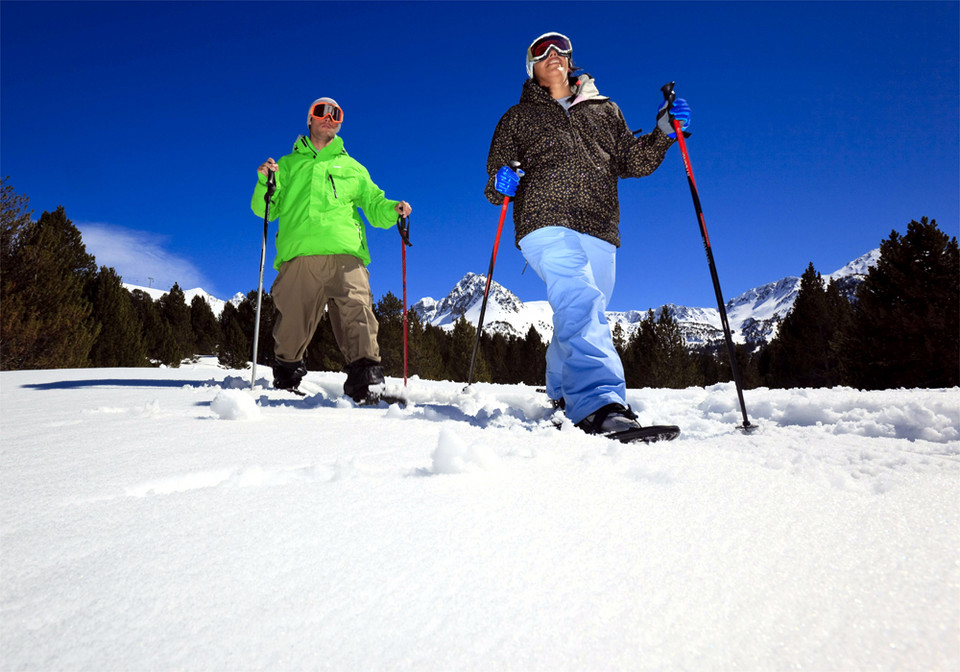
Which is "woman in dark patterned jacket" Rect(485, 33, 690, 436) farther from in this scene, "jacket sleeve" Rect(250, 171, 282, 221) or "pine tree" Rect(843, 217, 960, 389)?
"pine tree" Rect(843, 217, 960, 389)

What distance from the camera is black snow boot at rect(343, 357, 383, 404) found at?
145 inches

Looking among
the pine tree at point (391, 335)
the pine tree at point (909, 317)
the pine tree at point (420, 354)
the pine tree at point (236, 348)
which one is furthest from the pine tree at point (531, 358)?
the pine tree at point (909, 317)

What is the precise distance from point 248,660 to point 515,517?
522mm

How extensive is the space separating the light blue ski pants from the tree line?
437 inches

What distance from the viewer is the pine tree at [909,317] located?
59.5 ft

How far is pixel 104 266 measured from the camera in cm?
2423

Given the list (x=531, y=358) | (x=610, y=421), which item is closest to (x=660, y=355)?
(x=531, y=358)

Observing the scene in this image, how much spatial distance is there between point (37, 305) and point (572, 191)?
2344 cm

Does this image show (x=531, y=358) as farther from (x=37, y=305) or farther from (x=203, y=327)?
(x=37, y=305)

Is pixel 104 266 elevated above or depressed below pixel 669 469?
above

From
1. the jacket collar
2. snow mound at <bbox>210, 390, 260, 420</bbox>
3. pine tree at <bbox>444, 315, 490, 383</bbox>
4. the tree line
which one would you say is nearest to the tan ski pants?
the jacket collar

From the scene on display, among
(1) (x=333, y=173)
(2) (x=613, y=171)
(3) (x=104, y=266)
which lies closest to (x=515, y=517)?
(2) (x=613, y=171)

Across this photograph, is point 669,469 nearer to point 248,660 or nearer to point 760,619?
point 760,619

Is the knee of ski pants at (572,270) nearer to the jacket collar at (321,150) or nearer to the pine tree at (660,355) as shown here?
the jacket collar at (321,150)
